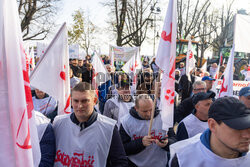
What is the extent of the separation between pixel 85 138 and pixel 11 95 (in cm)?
91

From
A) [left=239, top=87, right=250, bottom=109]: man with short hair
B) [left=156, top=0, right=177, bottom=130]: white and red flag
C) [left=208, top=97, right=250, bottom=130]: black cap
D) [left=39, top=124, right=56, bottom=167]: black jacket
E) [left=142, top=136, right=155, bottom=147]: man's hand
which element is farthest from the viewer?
[left=239, top=87, right=250, bottom=109]: man with short hair

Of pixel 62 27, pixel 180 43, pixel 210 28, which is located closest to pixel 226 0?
pixel 210 28

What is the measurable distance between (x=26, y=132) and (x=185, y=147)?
3.70 feet

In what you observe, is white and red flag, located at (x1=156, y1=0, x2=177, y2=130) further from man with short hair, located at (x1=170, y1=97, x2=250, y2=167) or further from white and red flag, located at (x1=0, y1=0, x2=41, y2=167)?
white and red flag, located at (x1=0, y1=0, x2=41, y2=167)

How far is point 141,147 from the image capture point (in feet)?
8.66

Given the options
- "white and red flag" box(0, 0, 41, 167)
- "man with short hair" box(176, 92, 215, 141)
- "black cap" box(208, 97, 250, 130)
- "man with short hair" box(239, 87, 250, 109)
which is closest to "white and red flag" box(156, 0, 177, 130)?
"man with short hair" box(176, 92, 215, 141)

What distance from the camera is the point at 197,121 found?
111 inches

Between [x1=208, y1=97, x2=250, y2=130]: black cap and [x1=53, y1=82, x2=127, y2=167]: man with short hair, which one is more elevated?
[x1=208, y1=97, x2=250, y2=130]: black cap

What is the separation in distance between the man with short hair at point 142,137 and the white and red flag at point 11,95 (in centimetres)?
149

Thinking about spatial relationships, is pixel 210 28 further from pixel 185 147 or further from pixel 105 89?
pixel 185 147

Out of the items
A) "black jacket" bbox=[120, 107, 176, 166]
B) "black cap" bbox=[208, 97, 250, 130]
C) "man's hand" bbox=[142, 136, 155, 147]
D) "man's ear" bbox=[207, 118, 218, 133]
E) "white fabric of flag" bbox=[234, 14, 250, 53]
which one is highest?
"white fabric of flag" bbox=[234, 14, 250, 53]

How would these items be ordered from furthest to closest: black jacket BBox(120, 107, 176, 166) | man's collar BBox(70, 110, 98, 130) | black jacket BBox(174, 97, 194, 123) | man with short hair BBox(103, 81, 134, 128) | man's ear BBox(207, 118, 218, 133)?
man with short hair BBox(103, 81, 134, 128) < black jacket BBox(174, 97, 194, 123) < black jacket BBox(120, 107, 176, 166) < man's collar BBox(70, 110, 98, 130) < man's ear BBox(207, 118, 218, 133)

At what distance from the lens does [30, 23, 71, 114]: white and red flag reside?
2730 mm

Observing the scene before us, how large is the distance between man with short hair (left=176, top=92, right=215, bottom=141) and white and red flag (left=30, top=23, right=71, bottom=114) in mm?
1437
